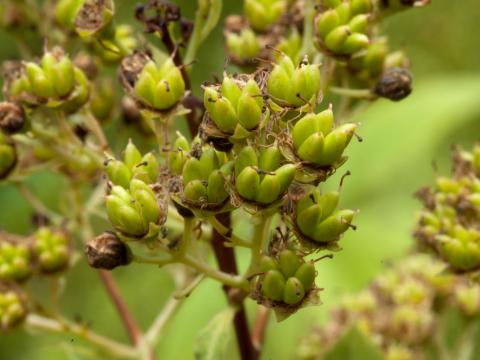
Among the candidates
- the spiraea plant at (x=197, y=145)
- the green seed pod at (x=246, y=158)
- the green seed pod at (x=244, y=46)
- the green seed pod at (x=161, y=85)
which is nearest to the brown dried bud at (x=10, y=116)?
the spiraea plant at (x=197, y=145)

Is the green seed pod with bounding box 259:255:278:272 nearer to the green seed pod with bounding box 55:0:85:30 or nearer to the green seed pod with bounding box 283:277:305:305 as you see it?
the green seed pod with bounding box 283:277:305:305

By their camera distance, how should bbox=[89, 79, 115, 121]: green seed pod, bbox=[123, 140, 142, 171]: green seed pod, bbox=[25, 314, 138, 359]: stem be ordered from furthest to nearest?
1. bbox=[89, 79, 115, 121]: green seed pod
2. bbox=[25, 314, 138, 359]: stem
3. bbox=[123, 140, 142, 171]: green seed pod

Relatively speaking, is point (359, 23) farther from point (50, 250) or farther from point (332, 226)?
point (50, 250)

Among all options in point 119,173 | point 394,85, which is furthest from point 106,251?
point 394,85

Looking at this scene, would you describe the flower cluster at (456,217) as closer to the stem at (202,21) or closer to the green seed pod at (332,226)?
the green seed pod at (332,226)

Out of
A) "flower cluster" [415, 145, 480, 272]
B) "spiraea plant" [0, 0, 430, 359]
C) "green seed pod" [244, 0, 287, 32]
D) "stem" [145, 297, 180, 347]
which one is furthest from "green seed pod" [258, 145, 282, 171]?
"stem" [145, 297, 180, 347]

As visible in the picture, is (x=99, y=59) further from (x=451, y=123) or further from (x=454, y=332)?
(x=451, y=123)

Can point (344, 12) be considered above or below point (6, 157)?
above
